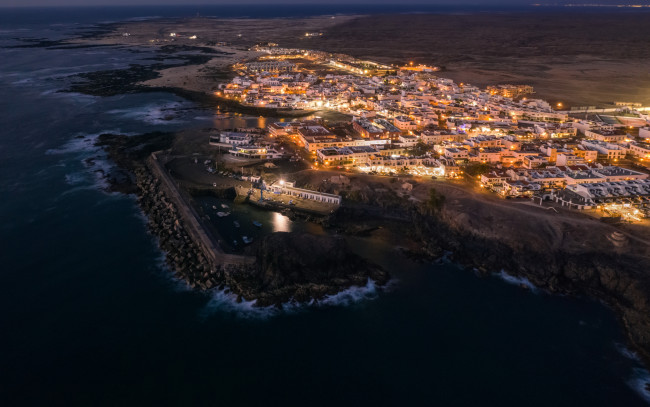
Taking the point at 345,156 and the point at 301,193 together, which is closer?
the point at 301,193

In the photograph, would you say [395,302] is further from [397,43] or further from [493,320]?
[397,43]

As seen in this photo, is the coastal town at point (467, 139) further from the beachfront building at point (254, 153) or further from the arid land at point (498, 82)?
the arid land at point (498, 82)

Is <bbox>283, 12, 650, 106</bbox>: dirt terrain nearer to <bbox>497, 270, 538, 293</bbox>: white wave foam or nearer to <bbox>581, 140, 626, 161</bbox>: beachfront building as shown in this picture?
<bbox>581, 140, 626, 161</bbox>: beachfront building

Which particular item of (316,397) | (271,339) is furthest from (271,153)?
(316,397)

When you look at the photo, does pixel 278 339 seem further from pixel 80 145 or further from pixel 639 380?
pixel 80 145

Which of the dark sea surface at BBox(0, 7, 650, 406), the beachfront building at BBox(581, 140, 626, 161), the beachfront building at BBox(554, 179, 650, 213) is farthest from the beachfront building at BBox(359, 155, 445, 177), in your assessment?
the beachfront building at BBox(581, 140, 626, 161)

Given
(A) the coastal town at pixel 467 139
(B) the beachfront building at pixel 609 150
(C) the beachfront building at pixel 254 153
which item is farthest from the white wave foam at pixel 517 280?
(C) the beachfront building at pixel 254 153

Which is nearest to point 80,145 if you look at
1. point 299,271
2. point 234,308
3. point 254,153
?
point 254,153
